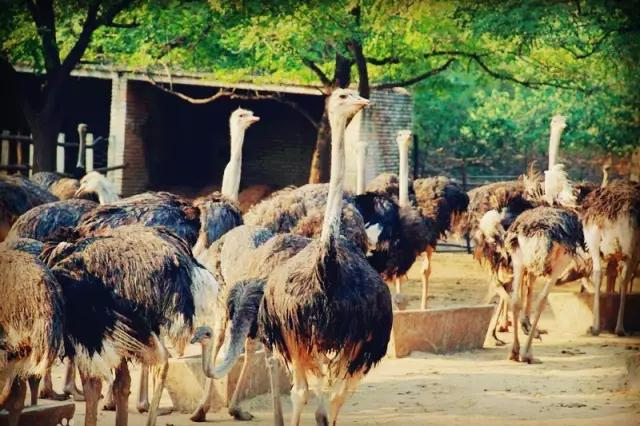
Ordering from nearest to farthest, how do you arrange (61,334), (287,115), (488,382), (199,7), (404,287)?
(61,334) < (488,382) < (199,7) < (404,287) < (287,115)

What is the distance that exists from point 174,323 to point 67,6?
323 inches

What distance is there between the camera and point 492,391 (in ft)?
29.2

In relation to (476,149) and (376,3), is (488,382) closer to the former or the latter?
(376,3)

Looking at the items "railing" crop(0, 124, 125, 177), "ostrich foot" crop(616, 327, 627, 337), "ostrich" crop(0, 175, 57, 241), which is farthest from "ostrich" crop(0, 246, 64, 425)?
"railing" crop(0, 124, 125, 177)

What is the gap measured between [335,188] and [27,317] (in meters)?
1.80

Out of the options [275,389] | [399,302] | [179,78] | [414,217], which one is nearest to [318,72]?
[179,78]

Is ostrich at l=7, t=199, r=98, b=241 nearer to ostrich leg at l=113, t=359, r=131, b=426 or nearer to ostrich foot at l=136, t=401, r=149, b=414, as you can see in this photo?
ostrich foot at l=136, t=401, r=149, b=414

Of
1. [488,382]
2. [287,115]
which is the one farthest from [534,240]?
[287,115]

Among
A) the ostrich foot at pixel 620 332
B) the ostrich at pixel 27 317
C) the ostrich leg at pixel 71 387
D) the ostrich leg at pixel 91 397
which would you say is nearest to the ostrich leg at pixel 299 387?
the ostrich leg at pixel 91 397

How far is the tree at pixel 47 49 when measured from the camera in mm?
13555

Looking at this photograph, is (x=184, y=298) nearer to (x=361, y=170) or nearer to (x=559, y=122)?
(x=361, y=170)

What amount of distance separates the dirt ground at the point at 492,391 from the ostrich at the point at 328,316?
1008mm

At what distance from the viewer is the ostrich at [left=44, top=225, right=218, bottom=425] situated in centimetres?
657

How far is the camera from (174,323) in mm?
6809
